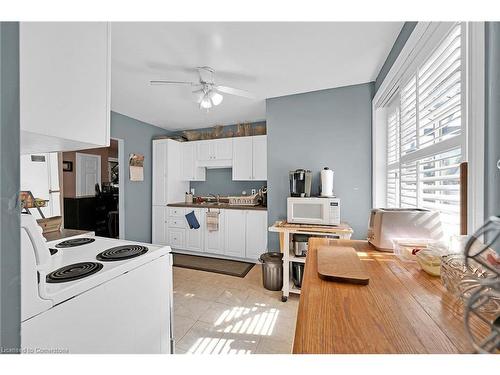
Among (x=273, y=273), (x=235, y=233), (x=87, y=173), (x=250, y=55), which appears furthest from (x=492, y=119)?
(x=87, y=173)

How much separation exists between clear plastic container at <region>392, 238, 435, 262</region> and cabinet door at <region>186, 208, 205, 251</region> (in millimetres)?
2900

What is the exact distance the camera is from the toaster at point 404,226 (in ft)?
3.20

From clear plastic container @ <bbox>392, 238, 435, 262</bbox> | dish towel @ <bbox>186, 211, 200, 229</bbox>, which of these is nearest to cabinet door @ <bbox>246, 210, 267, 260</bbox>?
dish towel @ <bbox>186, 211, 200, 229</bbox>

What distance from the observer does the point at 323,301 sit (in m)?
0.59

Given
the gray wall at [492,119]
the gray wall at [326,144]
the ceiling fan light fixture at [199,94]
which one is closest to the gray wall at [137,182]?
the ceiling fan light fixture at [199,94]

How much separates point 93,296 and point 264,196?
266 centimetres

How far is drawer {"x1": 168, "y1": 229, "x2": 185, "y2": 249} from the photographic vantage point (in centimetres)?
353

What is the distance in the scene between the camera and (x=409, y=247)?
0.94 m

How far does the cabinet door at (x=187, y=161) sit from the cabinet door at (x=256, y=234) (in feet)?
5.07

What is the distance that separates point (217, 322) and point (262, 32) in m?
2.51

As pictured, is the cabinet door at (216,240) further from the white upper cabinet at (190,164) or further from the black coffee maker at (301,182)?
the black coffee maker at (301,182)

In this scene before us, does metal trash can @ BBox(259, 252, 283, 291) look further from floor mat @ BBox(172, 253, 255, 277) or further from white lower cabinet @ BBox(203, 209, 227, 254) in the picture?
white lower cabinet @ BBox(203, 209, 227, 254)

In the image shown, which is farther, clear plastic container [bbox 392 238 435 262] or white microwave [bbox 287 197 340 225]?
white microwave [bbox 287 197 340 225]
